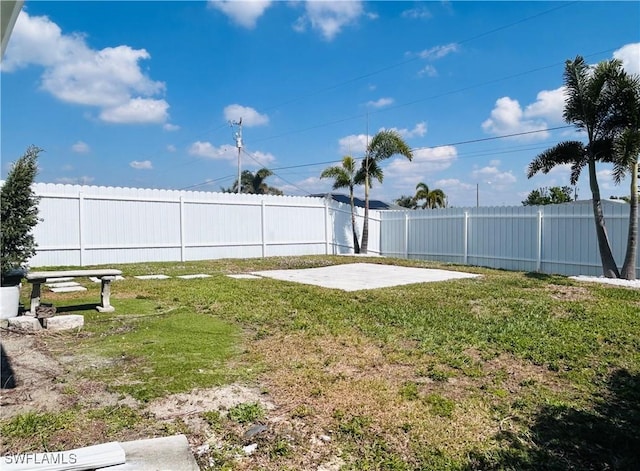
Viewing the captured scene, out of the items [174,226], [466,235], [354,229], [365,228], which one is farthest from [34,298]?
[354,229]

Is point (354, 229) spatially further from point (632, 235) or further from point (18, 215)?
point (18, 215)

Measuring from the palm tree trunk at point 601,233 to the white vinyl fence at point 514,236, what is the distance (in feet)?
2.47

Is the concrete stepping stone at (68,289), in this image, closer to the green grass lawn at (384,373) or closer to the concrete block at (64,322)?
the green grass lawn at (384,373)

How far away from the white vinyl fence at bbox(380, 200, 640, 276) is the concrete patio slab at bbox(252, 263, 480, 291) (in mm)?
2971

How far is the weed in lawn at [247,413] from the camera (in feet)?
9.87

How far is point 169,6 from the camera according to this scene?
9453 millimetres

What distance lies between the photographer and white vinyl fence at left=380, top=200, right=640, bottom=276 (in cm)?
1143

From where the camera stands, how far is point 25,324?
506cm

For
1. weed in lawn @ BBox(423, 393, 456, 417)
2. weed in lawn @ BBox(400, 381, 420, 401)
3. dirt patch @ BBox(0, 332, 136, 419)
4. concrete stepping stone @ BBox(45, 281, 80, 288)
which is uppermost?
concrete stepping stone @ BBox(45, 281, 80, 288)

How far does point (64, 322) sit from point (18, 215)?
1691mm

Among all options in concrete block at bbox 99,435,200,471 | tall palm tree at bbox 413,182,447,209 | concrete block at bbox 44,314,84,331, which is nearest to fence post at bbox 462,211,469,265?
concrete block at bbox 44,314,84,331

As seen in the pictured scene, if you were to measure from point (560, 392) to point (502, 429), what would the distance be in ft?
3.17

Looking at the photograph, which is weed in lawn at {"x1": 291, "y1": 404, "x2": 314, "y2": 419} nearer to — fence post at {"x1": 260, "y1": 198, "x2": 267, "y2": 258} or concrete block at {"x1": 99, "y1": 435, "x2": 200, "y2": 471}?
concrete block at {"x1": 99, "y1": 435, "x2": 200, "y2": 471}

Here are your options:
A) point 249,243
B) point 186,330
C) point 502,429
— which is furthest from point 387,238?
point 502,429
